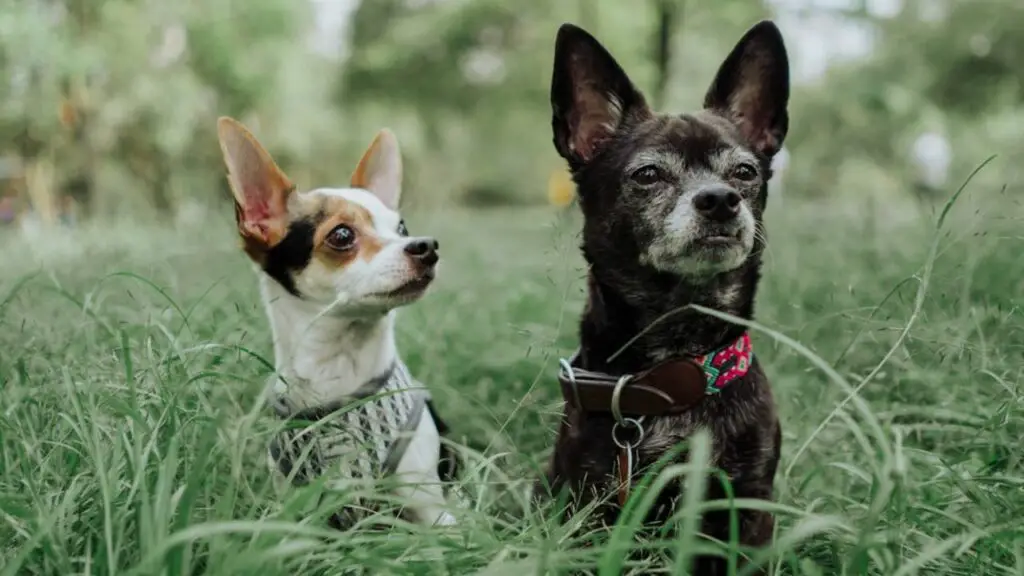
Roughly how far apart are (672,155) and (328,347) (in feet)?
3.61

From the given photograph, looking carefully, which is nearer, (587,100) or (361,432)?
(361,432)

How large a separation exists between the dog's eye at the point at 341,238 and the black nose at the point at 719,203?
1014 mm

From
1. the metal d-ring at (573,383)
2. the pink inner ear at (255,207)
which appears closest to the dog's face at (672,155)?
the metal d-ring at (573,383)

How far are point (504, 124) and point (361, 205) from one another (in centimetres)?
1609

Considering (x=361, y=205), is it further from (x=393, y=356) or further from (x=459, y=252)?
(x=459, y=252)

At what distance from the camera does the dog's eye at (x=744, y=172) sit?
2225mm

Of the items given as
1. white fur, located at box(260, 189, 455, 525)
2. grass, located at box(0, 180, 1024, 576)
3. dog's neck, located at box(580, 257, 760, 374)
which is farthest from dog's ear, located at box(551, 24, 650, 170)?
white fur, located at box(260, 189, 455, 525)

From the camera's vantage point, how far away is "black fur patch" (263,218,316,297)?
2.42 meters

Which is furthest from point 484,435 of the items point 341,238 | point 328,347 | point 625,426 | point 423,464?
point 625,426

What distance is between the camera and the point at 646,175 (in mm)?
2238

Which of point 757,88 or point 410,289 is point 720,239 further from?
point 410,289

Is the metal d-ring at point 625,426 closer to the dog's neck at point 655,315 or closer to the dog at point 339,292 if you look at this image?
the dog's neck at point 655,315

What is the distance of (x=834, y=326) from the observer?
3363 millimetres

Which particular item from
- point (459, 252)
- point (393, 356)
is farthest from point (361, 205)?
point (459, 252)
